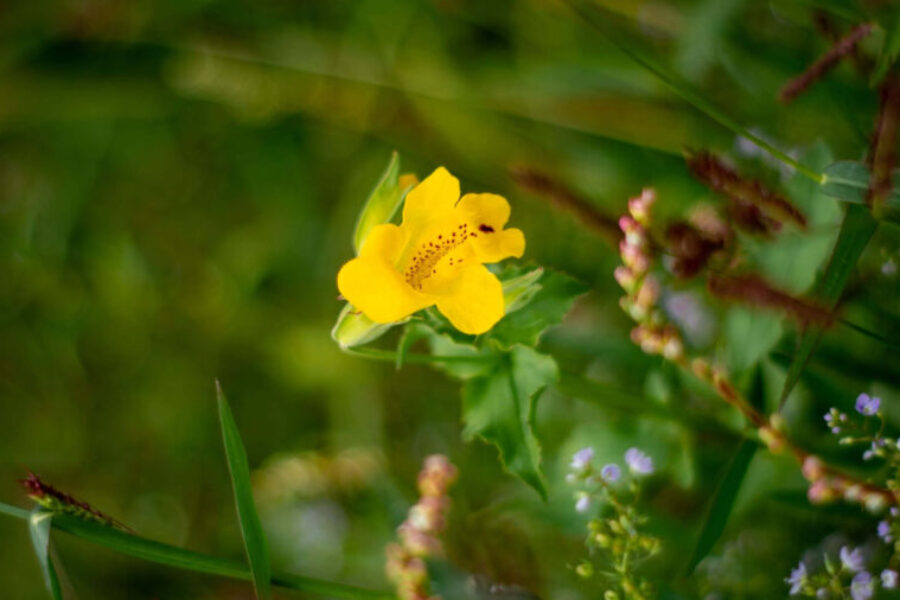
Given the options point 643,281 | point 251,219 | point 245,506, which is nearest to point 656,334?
point 643,281

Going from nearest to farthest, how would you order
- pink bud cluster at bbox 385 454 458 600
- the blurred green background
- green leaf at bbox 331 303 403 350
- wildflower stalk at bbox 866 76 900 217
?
wildflower stalk at bbox 866 76 900 217, green leaf at bbox 331 303 403 350, pink bud cluster at bbox 385 454 458 600, the blurred green background

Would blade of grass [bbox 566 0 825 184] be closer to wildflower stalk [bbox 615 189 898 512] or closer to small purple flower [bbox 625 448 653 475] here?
wildflower stalk [bbox 615 189 898 512]

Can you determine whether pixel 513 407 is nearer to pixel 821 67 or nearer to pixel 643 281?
pixel 643 281

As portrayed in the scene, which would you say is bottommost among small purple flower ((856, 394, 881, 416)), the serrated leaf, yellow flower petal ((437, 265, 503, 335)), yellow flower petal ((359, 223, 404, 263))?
small purple flower ((856, 394, 881, 416))

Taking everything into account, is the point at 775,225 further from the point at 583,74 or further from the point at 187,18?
the point at 187,18

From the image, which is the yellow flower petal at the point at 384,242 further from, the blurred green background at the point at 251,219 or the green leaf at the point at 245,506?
the blurred green background at the point at 251,219

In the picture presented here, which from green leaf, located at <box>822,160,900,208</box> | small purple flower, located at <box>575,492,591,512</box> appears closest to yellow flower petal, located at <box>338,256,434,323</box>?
small purple flower, located at <box>575,492,591,512</box>

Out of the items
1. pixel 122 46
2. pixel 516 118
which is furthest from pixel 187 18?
pixel 516 118
